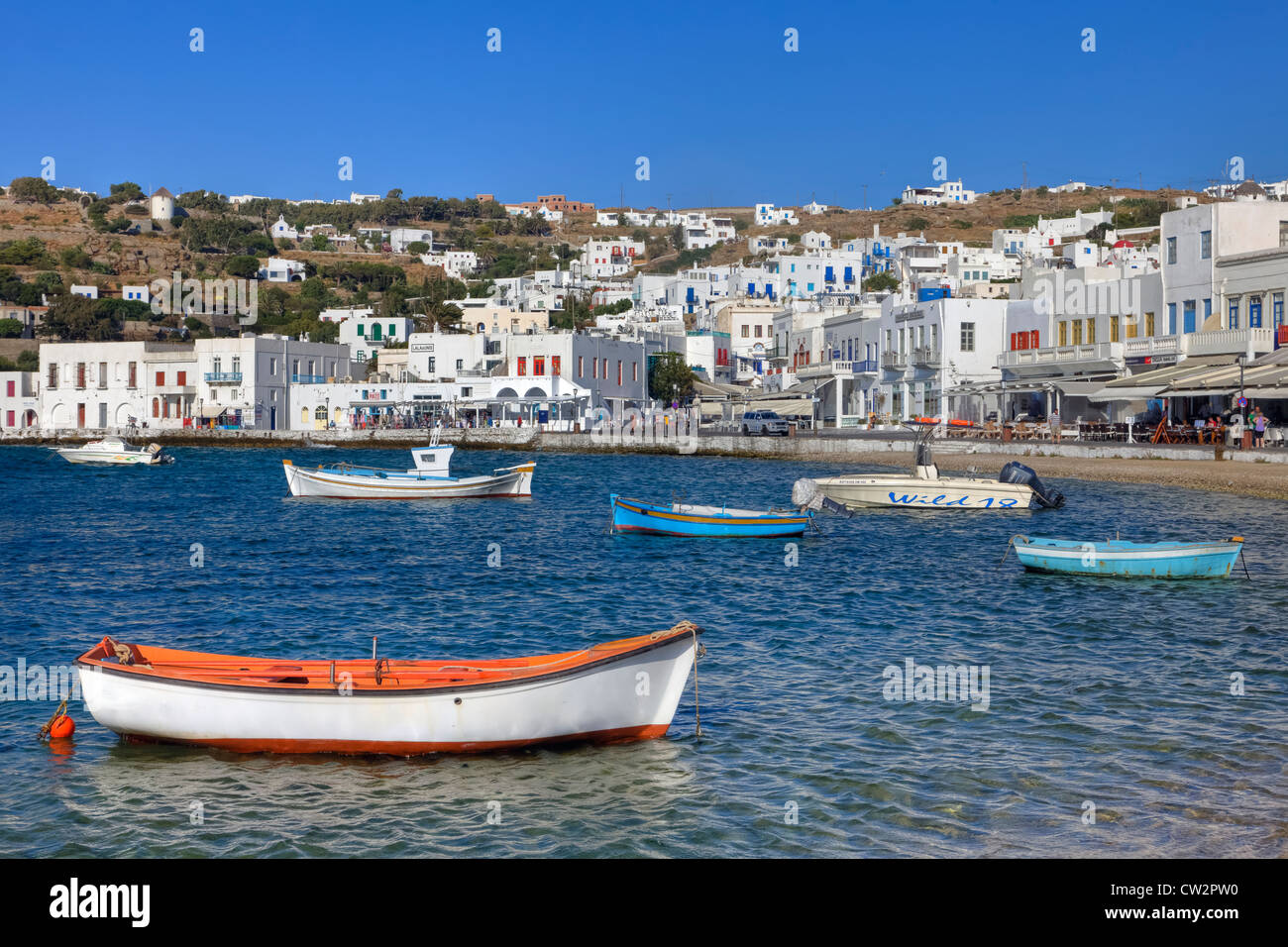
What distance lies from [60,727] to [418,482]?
105ft

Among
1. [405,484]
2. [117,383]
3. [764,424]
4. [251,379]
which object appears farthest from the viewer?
[117,383]

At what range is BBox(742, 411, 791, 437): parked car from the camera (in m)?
70.0

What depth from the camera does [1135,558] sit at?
2328cm

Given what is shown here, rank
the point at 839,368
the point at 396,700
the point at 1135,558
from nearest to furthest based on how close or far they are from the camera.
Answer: the point at 396,700 < the point at 1135,558 < the point at 839,368

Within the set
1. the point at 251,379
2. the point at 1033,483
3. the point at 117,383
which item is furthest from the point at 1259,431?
the point at 117,383

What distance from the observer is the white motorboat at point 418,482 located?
1781 inches

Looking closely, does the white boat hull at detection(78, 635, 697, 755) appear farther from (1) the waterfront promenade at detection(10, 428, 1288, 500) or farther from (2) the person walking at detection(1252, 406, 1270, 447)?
(2) the person walking at detection(1252, 406, 1270, 447)

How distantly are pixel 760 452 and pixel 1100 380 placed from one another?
1829 centimetres

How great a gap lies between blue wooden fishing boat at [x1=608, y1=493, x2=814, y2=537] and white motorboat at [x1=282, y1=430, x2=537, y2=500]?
14.3 metres

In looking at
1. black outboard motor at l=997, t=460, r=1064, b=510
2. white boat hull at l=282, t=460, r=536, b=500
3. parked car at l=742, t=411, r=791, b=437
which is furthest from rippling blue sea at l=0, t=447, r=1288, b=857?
parked car at l=742, t=411, r=791, b=437

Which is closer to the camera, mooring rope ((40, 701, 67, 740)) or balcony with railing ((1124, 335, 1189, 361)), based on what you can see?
mooring rope ((40, 701, 67, 740))

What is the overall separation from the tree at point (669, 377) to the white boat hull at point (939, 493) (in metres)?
54.5

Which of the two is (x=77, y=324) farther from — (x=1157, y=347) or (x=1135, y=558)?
(x=1135, y=558)
